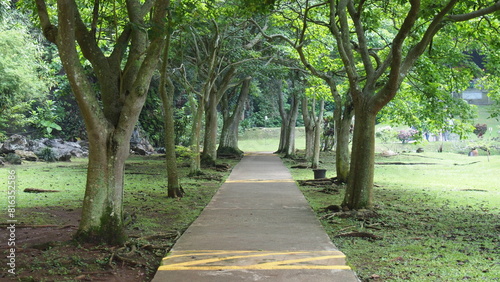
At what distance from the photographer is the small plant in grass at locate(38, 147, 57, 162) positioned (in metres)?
25.5

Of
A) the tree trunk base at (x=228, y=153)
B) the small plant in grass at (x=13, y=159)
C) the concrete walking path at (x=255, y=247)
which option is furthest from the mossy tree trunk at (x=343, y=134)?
the tree trunk base at (x=228, y=153)

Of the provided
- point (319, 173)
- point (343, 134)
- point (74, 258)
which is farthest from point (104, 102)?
point (319, 173)

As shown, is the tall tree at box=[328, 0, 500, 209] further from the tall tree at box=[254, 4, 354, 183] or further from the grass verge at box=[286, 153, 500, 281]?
the tall tree at box=[254, 4, 354, 183]

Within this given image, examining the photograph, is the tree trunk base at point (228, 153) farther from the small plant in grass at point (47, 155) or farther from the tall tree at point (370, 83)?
the tall tree at point (370, 83)

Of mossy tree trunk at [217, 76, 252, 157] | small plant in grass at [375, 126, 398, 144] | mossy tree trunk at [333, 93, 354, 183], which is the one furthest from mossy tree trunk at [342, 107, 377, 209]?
small plant in grass at [375, 126, 398, 144]

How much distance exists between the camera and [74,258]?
20.1ft

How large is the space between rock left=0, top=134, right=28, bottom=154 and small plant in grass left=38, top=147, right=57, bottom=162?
111cm

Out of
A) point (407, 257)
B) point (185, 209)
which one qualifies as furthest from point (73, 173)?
point (407, 257)

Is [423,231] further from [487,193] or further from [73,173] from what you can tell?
[73,173]

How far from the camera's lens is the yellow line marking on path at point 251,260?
6117mm

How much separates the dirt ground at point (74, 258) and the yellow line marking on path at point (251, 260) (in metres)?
0.32

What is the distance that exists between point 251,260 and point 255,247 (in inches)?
31.3

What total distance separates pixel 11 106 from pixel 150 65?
23316 millimetres

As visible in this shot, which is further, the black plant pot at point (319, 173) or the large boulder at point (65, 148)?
the large boulder at point (65, 148)
